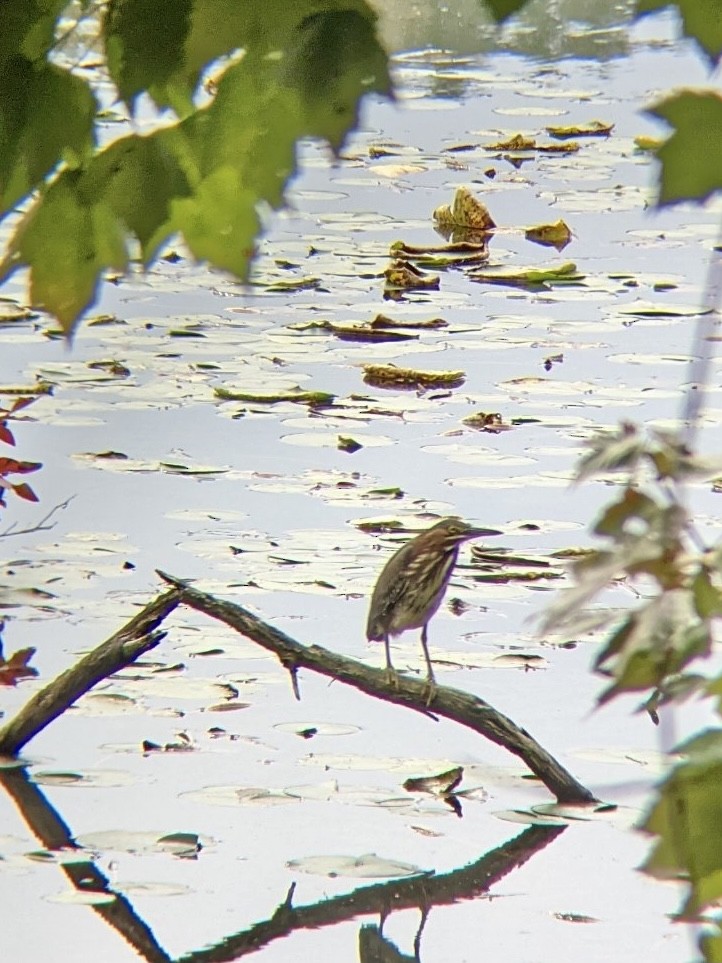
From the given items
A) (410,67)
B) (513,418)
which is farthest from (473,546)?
(410,67)

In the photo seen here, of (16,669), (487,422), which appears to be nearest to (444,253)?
(487,422)

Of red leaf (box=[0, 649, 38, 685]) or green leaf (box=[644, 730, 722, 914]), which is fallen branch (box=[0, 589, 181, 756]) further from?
green leaf (box=[644, 730, 722, 914])

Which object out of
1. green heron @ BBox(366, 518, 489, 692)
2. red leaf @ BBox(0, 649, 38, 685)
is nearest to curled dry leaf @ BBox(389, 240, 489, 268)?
red leaf @ BBox(0, 649, 38, 685)

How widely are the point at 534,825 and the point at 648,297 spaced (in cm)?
304

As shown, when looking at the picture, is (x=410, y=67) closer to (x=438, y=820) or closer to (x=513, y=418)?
(x=513, y=418)

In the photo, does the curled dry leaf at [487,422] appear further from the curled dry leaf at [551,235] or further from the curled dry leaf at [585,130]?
the curled dry leaf at [585,130]

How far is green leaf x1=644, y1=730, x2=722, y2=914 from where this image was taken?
74 cm

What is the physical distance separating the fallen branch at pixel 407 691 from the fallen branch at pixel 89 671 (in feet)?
0.35

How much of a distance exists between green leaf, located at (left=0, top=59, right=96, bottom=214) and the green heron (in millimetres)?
1693

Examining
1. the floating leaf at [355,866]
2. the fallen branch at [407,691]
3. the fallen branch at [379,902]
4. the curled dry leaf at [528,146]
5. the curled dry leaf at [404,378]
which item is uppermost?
the curled dry leaf at [528,146]

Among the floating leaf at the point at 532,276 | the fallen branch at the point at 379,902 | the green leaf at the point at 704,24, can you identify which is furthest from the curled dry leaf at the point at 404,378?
the green leaf at the point at 704,24

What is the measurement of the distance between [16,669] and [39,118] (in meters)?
2.05

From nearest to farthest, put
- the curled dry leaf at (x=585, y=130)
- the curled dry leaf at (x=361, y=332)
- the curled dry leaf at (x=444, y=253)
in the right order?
the curled dry leaf at (x=361, y=332), the curled dry leaf at (x=444, y=253), the curled dry leaf at (x=585, y=130)

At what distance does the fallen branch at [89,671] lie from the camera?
2564 millimetres
